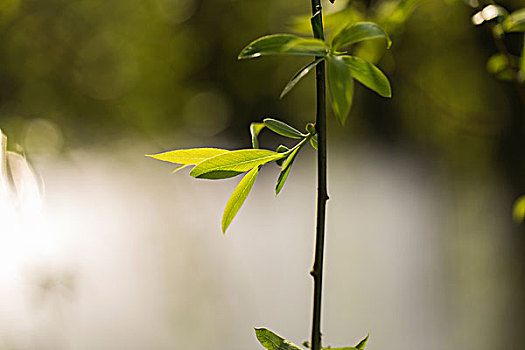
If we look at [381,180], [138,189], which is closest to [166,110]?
[138,189]

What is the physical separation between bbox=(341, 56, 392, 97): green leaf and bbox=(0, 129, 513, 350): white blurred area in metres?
0.48

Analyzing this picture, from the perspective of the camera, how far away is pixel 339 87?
0.10 metres

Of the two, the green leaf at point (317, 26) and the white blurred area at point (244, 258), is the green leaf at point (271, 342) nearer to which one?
the green leaf at point (317, 26)

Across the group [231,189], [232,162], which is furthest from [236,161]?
[231,189]

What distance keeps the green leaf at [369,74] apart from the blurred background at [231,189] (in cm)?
41

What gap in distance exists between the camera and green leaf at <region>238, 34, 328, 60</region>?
101 millimetres

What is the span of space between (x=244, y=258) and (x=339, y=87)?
0.60 m

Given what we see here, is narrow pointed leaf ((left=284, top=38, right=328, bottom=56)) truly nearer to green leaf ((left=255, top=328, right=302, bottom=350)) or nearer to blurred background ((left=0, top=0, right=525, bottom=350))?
green leaf ((left=255, top=328, right=302, bottom=350))

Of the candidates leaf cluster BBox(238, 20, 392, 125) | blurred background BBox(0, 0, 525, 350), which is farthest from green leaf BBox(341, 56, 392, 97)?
blurred background BBox(0, 0, 525, 350)

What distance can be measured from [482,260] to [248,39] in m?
0.47

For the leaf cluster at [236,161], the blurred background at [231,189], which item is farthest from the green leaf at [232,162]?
the blurred background at [231,189]

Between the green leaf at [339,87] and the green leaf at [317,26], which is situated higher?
the green leaf at [317,26]

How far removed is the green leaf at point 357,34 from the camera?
11cm

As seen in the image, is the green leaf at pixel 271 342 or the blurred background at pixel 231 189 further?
the blurred background at pixel 231 189
